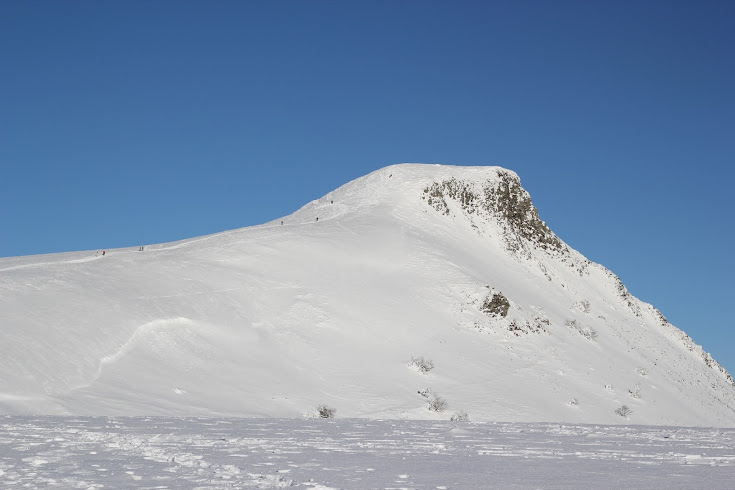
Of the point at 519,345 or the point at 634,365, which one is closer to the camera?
the point at 519,345

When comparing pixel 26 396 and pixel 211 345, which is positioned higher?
pixel 211 345

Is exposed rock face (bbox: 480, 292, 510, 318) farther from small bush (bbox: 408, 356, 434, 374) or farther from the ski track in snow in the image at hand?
the ski track in snow

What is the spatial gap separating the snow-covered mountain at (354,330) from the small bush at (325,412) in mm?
614

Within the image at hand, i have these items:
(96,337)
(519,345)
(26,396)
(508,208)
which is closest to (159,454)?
(26,396)

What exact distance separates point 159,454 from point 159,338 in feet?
81.9

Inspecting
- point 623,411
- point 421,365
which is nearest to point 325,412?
point 421,365

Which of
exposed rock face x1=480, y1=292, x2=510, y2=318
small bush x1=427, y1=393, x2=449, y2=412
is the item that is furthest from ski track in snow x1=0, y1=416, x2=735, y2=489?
exposed rock face x1=480, y1=292, x2=510, y2=318

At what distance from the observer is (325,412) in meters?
35.0

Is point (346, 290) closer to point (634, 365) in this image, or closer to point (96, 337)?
point (96, 337)

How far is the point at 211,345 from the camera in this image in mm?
39188

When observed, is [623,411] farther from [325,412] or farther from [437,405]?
[325,412]

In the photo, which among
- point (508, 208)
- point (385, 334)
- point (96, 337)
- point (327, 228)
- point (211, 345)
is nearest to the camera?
point (96, 337)

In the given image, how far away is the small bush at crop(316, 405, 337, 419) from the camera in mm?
34728

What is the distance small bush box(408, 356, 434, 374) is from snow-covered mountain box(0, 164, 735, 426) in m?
0.14
